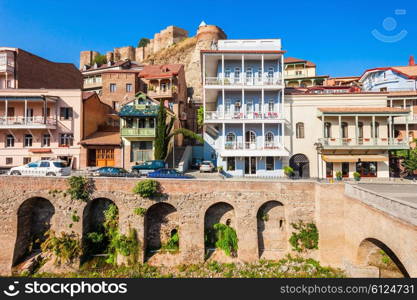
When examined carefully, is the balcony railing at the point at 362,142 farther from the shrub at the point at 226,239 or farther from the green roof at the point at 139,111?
the green roof at the point at 139,111

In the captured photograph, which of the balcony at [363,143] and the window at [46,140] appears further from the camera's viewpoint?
the window at [46,140]

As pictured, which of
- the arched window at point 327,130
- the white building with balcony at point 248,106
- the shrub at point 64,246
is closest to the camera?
the shrub at point 64,246

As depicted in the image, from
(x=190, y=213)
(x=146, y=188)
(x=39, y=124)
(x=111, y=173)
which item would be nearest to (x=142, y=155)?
(x=111, y=173)

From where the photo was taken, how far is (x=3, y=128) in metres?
25.9

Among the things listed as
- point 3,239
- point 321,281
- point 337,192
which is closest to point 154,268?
point 321,281

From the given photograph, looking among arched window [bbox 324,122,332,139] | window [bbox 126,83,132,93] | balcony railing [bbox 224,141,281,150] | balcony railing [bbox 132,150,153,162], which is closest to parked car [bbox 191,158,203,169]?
balcony railing [bbox 224,141,281,150]

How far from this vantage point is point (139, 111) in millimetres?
26562

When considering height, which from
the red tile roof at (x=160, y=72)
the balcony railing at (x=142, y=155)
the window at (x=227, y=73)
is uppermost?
the red tile roof at (x=160, y=72)

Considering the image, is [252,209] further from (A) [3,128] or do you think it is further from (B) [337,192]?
(A) [3,128]

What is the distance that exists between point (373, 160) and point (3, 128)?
43.3m

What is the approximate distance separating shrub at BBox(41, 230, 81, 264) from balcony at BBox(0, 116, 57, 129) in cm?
1493

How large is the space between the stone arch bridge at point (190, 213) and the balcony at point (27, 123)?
→ 987 cm

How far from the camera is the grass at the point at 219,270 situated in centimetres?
1612

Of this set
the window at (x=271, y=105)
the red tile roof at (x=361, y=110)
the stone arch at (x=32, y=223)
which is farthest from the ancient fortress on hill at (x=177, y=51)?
the stone arch at (x=32, y=223)
